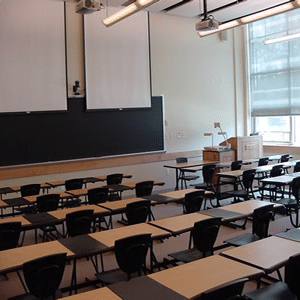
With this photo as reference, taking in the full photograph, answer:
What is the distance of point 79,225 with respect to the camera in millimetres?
5078

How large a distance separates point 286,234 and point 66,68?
22.8ft

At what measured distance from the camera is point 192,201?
6266 mm

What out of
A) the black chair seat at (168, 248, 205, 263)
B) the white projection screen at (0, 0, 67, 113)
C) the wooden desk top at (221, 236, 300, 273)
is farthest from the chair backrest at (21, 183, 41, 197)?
the wooden desk top at (221, 236, 300, 273)

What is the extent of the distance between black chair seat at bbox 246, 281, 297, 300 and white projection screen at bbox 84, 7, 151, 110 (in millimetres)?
7213

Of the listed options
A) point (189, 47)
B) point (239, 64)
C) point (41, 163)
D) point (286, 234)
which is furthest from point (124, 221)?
point (239, 64)

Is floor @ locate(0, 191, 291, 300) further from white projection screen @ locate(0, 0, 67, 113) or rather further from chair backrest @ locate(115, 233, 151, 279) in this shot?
white projection screen @ locate(0, 0, 67, 113)

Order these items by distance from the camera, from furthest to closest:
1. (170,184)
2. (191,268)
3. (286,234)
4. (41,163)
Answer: (170,184) → (41,163) → (286,234) → (191,268)

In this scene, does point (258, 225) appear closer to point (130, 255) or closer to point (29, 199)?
point (130, 255)

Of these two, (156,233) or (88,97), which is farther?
(88,97)

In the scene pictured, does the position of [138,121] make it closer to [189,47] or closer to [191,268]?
[189,47]

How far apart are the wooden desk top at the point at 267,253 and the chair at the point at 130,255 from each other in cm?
77

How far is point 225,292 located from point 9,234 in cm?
286

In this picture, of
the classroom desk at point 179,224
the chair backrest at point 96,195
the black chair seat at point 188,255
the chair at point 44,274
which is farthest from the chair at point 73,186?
the chair at point 44,274

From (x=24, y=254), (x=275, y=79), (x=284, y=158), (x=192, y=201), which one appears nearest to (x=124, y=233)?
(x=24, y=254)
